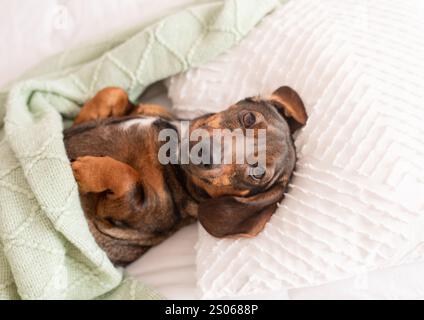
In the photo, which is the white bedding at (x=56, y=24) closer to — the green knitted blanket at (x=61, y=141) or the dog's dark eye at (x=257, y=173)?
the green knitted blanket at (x=61, y=141)

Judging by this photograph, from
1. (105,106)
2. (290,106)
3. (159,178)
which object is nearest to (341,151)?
(290,106)

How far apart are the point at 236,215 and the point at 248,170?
20 cm

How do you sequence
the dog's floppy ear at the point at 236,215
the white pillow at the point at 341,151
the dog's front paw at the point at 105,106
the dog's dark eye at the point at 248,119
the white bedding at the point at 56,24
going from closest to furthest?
the white pillow at the point at 341,151 → the dog's floppy ear at the point at 236,215 → the dog's dark eye at the point at 248,119 → the dog's front paw at the point at 105,106 → the white bedding at the point at 56,24

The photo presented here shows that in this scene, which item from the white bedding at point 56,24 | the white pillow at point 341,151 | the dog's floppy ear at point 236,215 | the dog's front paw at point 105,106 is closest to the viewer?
the white pillow at point 341,151

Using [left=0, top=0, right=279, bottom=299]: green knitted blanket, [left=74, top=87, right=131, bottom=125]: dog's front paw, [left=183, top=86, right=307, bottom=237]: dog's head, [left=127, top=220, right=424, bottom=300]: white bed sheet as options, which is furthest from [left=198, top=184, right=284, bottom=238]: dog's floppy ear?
[left=74, top=87, right=131, bottom=125]: dog's front paw

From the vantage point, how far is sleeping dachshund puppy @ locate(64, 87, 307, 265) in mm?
2082

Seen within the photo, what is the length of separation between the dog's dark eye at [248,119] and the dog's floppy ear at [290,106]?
141 mm

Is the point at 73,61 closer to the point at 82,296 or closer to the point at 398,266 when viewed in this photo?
the point at 82,296

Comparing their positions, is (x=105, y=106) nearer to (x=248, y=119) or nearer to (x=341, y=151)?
(x=248, y=119)

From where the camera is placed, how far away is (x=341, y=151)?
2.02 meters

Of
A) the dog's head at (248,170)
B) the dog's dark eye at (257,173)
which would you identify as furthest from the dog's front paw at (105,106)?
the dog's dark eye at (257,173)

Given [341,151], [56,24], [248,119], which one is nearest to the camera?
[341,151]

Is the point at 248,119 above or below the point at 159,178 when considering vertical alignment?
above

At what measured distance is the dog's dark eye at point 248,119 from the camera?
7.12 feet
